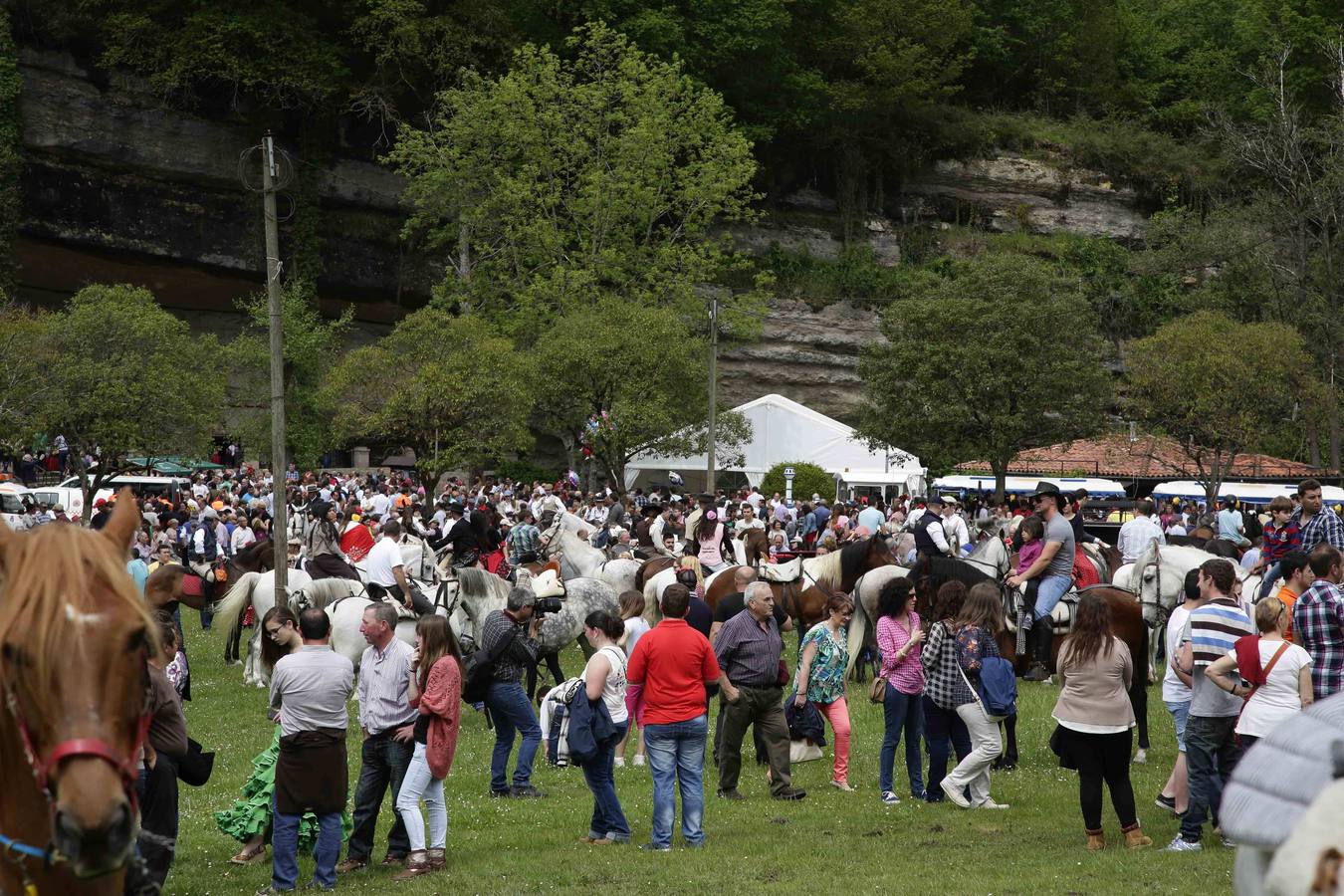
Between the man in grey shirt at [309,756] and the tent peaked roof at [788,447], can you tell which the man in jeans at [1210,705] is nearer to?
the man in grey shirt at [309,756]

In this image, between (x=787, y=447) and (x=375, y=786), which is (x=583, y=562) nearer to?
(x=375, y=786)

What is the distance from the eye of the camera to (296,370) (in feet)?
160

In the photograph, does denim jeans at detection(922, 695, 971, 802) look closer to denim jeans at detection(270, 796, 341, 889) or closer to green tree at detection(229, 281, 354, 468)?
denim jeans at detection(270, 796, 341, 889)

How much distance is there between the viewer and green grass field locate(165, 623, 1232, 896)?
848 centimetres

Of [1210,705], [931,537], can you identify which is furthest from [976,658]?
[931,537]

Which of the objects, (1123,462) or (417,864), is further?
(1123,462)

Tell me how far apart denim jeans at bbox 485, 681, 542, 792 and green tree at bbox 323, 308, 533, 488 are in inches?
842

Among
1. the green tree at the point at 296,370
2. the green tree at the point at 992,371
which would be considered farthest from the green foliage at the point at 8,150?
the green tree at the point at 992,371

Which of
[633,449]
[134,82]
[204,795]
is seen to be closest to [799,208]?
[633,449]

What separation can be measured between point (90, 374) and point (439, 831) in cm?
2822

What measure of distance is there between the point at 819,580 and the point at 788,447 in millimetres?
25039

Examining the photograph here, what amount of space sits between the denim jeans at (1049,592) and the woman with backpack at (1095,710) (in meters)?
5.17

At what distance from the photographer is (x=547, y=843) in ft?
32.0

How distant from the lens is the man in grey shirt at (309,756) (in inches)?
320
